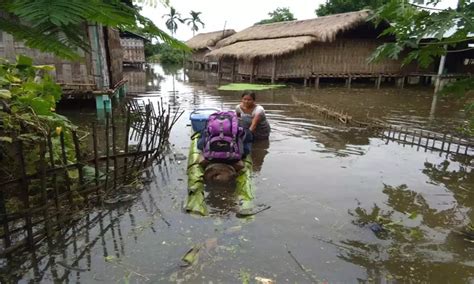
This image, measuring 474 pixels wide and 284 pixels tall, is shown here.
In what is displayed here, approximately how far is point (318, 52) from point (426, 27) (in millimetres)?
20511

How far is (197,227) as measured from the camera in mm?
4426

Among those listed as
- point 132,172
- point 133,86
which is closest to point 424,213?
point 132,172

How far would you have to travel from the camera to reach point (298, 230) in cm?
444

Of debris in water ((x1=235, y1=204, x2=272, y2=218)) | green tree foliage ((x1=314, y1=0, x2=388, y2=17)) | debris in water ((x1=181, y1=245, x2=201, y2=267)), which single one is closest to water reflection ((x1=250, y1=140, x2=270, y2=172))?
debris in water ((x1=235, y1=204, x2=272, y2=218))

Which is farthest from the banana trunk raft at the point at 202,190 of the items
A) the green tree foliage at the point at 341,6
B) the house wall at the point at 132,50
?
the house wall at the point at 132,50

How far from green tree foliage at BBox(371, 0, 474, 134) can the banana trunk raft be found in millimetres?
2565

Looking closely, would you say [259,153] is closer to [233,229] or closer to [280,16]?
[233,229]

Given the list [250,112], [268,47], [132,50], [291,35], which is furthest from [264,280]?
[132,50]

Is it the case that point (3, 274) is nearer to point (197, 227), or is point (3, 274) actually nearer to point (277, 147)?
point (197, 227)

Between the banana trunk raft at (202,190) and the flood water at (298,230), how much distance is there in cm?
13

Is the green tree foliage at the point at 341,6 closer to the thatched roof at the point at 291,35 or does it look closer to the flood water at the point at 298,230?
the thatched roof at the point at 291,35

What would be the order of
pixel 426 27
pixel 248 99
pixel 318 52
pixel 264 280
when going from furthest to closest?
pixel 318 52, pixel 248 99, pixel 264 280, pixel 426 27

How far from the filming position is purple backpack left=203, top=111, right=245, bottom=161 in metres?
5.40

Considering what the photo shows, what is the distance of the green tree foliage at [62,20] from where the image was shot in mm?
948
